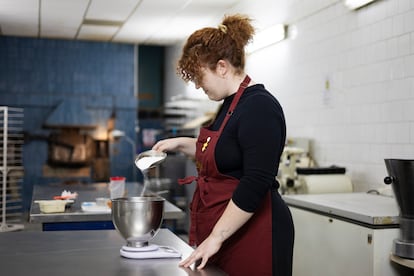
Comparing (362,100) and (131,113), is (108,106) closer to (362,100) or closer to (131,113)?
(131,113)

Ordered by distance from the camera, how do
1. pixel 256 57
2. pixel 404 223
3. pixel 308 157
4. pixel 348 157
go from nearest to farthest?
1. pixel 404 223
2. pixel 348 157
3. pixel 308 157
4. pixel 256 57

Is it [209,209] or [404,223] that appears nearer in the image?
[209,209]

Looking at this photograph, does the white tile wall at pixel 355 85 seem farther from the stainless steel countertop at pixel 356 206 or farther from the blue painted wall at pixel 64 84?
the blue painted wall at pixel 64 84

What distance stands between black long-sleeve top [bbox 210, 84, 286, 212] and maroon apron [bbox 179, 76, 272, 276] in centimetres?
4

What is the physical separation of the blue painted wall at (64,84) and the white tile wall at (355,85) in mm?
4402

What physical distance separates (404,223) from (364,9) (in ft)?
6.43

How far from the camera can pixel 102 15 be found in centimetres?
697

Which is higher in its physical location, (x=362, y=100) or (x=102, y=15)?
(x=102, y=15)

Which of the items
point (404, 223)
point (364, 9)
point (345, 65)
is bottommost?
point (404, 223)

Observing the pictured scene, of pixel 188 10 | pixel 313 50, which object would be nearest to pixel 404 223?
pixel 313 50

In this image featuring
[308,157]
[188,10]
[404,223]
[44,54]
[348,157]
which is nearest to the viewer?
[404,223]

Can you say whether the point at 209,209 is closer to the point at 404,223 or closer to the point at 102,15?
the point at 404,223

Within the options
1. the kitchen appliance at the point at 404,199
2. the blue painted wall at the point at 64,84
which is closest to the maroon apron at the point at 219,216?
the kitchen appliance at the point at 404,199

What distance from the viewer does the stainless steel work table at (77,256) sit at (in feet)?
5.28
